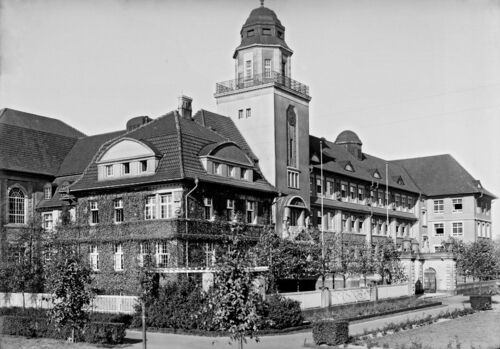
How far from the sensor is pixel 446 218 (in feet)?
257

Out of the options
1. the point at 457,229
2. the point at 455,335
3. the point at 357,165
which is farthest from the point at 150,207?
the point at 457,229

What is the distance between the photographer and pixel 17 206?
4584 cm

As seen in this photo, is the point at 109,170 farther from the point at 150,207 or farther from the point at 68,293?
the point at 68,293

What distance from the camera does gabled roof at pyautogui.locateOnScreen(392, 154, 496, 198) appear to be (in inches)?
3086

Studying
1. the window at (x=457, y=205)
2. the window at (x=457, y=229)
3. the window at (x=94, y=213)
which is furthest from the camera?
the window at (x=457, y=205)

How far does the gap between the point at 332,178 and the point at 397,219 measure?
1711 centimetres

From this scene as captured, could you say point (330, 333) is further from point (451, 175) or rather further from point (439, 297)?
point (451, 175)

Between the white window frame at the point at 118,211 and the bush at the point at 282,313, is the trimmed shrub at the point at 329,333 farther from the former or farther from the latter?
the white window frame at the point at 118,211

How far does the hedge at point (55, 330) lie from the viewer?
24.2 meters

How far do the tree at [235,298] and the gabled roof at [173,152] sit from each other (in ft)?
55.7

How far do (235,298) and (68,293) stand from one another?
27.3ft

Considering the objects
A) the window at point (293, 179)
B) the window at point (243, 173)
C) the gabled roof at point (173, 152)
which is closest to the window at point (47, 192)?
the gabled roof at point (173, 152)

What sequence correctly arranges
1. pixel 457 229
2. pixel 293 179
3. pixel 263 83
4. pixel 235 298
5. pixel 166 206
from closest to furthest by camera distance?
pixel 235 298, pixel 166 206, pixel 263 83, pixel 293 179, pixel 457 229

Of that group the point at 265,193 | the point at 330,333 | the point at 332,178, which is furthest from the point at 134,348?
the point at 332,178
